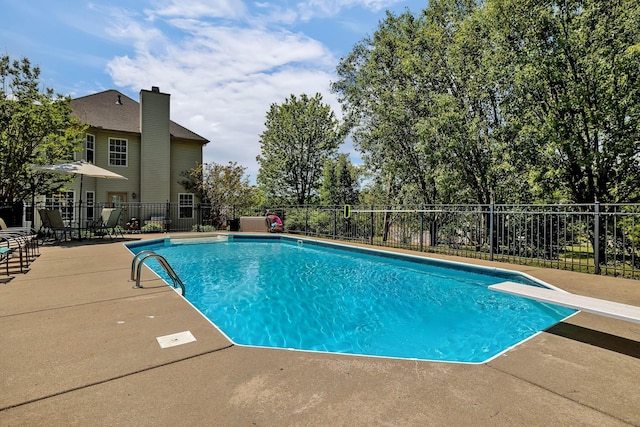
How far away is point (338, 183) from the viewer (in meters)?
20.2

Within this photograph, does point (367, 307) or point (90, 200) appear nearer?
point (367, 307)

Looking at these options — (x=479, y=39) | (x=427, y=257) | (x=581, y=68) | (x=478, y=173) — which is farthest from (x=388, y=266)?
(x=479, y=39)

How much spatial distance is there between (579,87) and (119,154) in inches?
737

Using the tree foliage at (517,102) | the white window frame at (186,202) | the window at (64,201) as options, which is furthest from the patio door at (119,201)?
the tree foliage at (517,102)

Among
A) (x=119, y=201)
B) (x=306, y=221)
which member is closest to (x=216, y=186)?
(x=119, y=201)

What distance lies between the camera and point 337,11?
31.2 feet

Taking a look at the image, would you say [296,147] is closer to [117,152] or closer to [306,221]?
[306,221]

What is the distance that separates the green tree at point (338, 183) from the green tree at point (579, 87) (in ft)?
38.3

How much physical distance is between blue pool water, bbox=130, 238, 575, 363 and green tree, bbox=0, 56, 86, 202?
6.68 m

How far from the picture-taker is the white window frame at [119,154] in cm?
1609

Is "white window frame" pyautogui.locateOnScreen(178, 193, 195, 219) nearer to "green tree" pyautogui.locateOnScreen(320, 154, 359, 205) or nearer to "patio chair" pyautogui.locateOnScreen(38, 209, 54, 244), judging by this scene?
"patio chair" pyautogui.locateOnScreen(38, 209, 54, 244)

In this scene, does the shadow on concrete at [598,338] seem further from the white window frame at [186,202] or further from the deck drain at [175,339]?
the white window frame at [186,202]

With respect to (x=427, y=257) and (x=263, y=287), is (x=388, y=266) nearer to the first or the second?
(x=427, y=257)

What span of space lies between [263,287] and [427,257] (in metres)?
4.38
